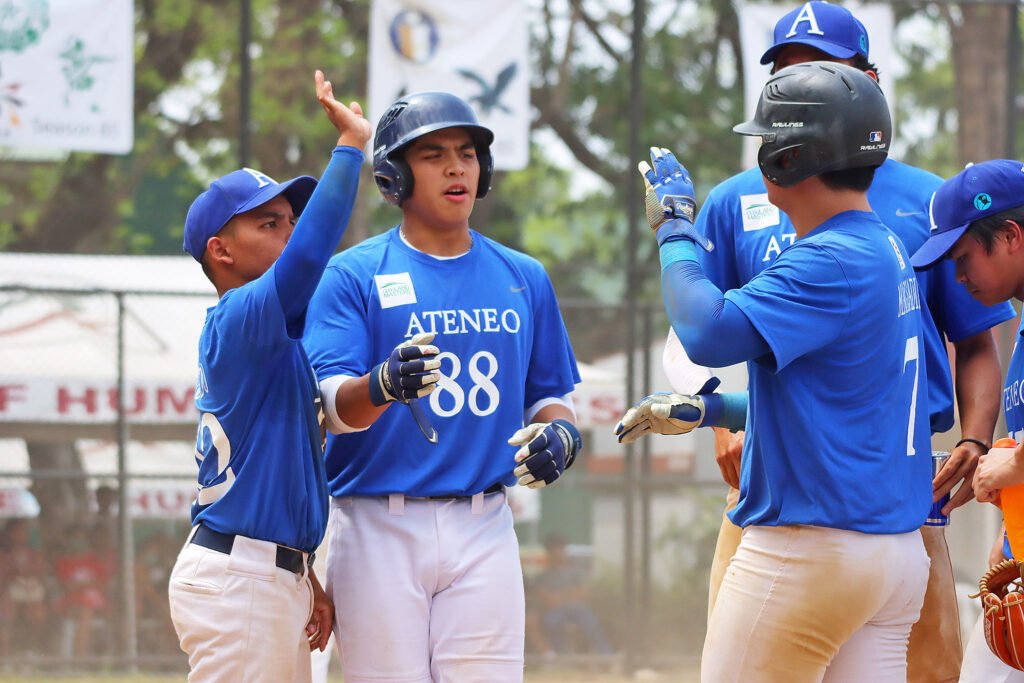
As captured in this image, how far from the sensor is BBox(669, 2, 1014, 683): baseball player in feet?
12.6

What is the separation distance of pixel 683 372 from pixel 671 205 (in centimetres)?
79

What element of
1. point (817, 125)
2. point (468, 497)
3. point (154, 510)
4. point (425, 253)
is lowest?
point (154, 510)

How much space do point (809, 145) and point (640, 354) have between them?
767cm

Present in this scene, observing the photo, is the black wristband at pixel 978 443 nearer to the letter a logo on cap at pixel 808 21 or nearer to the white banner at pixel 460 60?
the letter a logo on cap at pixel 808 21

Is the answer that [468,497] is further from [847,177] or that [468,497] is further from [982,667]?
[982,667]

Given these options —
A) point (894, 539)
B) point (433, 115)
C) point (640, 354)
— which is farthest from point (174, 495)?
point (894, 539)

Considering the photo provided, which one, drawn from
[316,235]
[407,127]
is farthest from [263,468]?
[407,127]

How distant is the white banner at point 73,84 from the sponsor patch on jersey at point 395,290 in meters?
6.27

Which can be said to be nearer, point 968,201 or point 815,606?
point 815,606

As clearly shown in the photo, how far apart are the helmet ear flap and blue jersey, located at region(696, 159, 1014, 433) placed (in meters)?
0.93

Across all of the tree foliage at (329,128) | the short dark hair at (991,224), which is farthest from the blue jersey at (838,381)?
the tree foliage at (329,128)

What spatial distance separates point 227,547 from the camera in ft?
11.3

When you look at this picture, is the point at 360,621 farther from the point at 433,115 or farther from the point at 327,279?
the point at 433,115

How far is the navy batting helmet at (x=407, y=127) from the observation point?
3574mm
